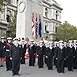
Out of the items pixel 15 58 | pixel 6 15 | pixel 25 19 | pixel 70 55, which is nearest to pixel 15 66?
pixel 15 58

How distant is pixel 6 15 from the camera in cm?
4019

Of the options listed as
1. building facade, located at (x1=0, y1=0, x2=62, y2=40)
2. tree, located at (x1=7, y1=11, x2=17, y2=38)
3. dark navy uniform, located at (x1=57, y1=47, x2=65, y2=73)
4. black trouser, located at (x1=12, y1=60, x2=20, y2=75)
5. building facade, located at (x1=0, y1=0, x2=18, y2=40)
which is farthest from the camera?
building facade, located at (x1=0, y1=0, x2=18, y2=40)

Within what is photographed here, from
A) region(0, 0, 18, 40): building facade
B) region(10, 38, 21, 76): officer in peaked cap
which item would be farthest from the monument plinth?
region(0, 0, 18, 40): building facade

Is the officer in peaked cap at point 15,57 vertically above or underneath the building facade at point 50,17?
underneath

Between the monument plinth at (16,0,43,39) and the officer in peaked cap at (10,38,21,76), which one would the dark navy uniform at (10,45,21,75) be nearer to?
the officer in peaked cap at (10,38,21,76)

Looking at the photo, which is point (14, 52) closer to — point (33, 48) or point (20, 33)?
point (33, 48)

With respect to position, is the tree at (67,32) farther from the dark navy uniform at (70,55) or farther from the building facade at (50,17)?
the dark navy uniform at (70,55)

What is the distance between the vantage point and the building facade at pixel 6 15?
119 ft

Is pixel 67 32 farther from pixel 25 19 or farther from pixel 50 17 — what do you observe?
pixel 25 19

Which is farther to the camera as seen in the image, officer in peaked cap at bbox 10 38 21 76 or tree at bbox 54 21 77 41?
tree at bbox 54 21 77 41

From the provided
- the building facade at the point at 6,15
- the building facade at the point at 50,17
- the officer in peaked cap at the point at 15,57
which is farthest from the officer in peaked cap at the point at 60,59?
the building facade at the point at 50,17

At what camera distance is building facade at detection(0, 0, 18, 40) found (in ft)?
119

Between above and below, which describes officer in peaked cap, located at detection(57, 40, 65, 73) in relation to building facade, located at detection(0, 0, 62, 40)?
below

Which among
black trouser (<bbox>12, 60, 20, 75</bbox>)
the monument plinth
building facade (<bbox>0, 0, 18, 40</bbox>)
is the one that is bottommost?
black trouser (<bbox>12, 60, 20, 75</bbox>)
